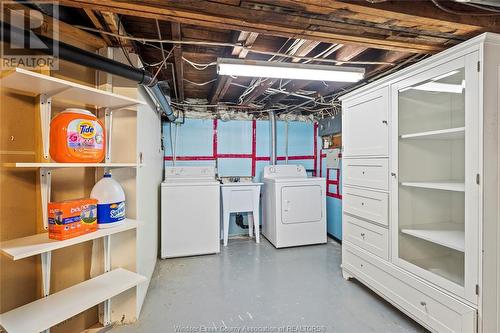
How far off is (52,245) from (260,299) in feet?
5.25

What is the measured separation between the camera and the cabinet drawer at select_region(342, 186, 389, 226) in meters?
1.95

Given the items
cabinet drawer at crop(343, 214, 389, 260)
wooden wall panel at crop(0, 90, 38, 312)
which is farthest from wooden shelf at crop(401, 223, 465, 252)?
wooden wall panel at crop(0, 90, 38, 312)

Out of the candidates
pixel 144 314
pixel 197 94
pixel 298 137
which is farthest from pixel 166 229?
pixel 298 137

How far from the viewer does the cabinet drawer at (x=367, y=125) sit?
6.41 ft

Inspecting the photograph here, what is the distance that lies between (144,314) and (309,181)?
2455mm

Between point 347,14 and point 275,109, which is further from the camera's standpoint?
point 275,109

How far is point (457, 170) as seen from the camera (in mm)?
1848

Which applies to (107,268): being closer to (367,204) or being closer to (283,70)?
(283,70)

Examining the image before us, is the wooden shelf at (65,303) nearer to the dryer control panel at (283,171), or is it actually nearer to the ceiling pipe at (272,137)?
the dryer control panel at (283,171)

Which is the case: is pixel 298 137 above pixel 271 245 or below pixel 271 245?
above

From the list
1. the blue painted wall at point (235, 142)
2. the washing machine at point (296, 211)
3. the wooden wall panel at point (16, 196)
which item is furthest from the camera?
the blue painted wall at point (235, 142)

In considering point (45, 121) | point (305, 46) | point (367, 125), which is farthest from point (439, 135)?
point (45, 121)

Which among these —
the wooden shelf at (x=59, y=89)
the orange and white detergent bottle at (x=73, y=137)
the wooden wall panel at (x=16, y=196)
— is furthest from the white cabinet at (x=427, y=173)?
the wooden wall panel at (x=16, y=196)

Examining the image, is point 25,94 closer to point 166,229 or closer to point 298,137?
point 166,229
